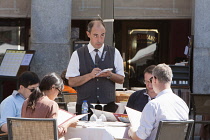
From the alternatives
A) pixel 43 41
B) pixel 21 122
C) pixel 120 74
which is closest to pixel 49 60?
pixel 43 41

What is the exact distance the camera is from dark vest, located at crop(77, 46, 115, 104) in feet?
20.3

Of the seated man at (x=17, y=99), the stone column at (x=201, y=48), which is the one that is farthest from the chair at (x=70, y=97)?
the stone column at (x=201, y=48)

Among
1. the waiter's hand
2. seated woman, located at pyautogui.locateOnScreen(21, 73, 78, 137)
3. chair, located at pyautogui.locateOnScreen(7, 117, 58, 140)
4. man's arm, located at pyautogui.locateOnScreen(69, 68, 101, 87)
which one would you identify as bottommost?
chair, located at pyautogui.locateOnScreen(7, 117, 58, 140)

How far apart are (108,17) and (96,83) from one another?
1.67m

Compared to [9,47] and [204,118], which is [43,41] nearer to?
[9,47]

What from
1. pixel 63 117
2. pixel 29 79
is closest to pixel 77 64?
pixel 29 79

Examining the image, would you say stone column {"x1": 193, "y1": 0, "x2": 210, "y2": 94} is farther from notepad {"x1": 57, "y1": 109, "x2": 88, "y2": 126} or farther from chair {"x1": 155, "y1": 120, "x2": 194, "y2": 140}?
notepad {"x1": 57, "y1": 109, "x2": 88, "y2": 126}

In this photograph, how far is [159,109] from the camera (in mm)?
4668

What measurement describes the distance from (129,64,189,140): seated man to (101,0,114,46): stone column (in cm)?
272

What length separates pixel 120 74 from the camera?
629cm

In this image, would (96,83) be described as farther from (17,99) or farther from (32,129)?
(32,129)

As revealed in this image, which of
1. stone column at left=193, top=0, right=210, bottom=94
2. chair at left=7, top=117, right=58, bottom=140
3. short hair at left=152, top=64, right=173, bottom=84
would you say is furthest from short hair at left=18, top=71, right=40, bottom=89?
stone column at left=193, top=0, right=210, bottom=94

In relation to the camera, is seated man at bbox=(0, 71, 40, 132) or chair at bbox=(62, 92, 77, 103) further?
chair at bbox=(62, 92, 77, 103)

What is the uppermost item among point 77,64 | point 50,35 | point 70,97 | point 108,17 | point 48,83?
point 108,17
